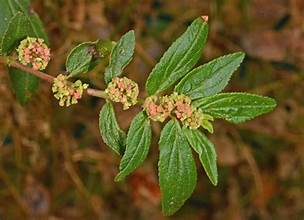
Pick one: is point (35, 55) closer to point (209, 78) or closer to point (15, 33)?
point (15, 33)

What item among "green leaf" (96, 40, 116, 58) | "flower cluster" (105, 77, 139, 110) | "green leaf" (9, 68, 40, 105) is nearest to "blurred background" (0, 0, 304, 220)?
"green leaf" (9, 68, 40, 105)

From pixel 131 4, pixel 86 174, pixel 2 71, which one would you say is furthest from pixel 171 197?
pixel 86 174

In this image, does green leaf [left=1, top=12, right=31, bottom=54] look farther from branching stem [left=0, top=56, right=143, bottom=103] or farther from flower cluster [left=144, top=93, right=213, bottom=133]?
flower cluster [left=144, top=93, right=213, bottom=133]

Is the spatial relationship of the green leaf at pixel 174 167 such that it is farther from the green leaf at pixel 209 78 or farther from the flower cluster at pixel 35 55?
the flower cluster at pixel 35 55

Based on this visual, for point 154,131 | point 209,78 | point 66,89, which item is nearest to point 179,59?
point 209,78

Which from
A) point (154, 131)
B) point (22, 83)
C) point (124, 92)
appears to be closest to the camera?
point (124, 92)

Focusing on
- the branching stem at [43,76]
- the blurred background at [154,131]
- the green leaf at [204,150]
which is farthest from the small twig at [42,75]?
the blurred background at [154,131]
